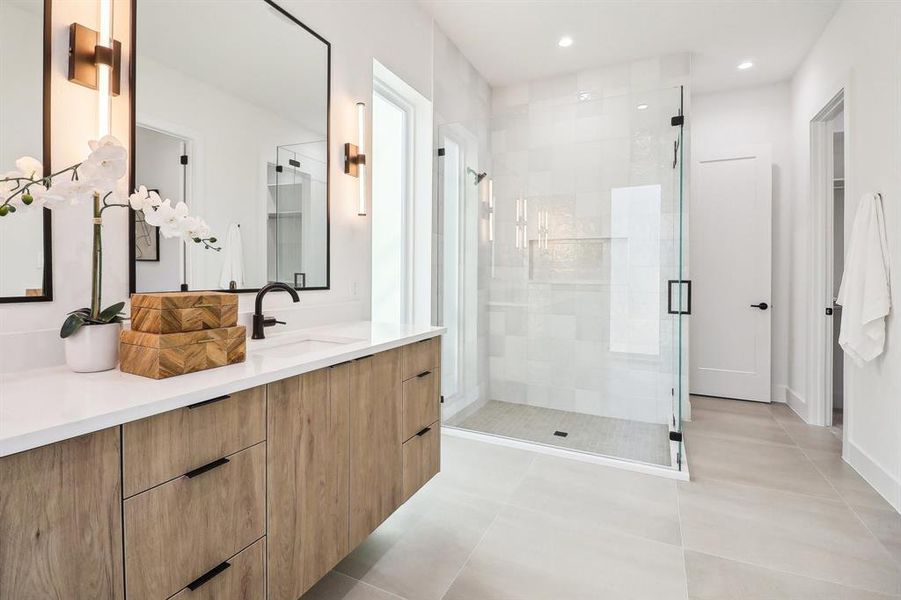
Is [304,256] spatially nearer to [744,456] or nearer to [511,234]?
[511,234]

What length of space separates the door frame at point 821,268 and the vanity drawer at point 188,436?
391 cm

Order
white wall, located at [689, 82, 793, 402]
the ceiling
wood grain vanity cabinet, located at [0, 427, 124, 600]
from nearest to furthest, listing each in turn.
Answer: wood grain vanity cabinet, located at [0, 427, 124, 600] < the ceiling < white wall, located at [689, 82, 793, 402]

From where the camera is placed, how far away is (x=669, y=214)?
2.91m

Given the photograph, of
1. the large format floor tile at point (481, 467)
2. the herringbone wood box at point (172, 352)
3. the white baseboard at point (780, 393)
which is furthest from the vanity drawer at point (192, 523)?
the white baseboard at point (780, 393)

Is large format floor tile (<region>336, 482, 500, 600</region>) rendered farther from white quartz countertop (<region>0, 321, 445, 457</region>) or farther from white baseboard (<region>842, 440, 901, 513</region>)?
white baseboard (<region>842, 440, 901, 513</region>)

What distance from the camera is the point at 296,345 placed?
168 cm

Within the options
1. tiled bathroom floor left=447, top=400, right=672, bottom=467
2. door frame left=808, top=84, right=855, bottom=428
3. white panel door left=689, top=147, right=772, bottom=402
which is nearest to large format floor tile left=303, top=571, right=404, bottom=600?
tiled bathroom floor left=447, top=400, right=672, bottom=467

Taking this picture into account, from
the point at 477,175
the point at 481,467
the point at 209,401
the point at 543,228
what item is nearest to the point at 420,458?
the point at 481,467

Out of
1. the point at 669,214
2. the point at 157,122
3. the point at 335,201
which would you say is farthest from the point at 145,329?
the point at 669,214

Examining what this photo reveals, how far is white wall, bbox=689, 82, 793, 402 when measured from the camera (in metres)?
3.91

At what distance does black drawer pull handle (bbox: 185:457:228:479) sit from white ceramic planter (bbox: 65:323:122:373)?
1.32ft

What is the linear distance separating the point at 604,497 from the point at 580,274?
1.54 meters

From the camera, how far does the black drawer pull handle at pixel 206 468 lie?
96 centimetres

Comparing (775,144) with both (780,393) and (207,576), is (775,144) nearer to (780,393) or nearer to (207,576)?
(780,393)
